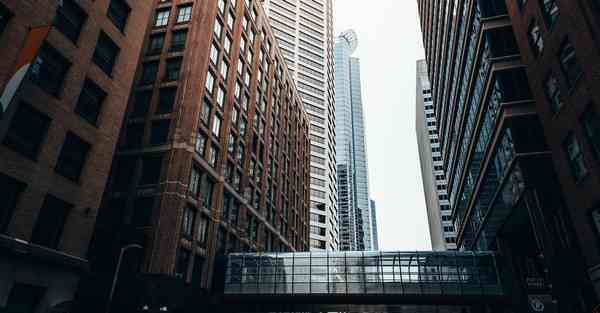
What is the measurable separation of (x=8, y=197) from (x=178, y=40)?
26629mm

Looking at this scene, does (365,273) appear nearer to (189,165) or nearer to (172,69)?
(189,165)

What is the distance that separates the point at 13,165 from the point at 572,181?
2785 cm

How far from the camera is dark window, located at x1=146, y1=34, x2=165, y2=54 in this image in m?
39.7

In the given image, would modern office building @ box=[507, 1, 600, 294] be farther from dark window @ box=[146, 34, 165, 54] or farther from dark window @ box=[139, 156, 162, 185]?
dark window @ box=[146, 34, 165, 54]

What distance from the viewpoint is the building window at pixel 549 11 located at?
887 inches

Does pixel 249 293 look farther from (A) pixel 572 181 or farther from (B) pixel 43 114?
(A) pixel 572 181

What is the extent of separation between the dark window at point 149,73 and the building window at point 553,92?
32708mm

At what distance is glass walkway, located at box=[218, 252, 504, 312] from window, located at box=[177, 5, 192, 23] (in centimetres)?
2436

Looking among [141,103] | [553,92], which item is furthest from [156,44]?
[553,92]

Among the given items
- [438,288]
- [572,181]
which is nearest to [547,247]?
[572,181]

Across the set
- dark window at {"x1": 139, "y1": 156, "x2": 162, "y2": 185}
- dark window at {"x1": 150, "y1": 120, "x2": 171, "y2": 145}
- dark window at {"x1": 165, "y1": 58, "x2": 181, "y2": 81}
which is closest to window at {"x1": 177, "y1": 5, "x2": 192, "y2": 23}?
dark window at {"x1": 165, "y1": 58, "x2": 181, "y2": 81}

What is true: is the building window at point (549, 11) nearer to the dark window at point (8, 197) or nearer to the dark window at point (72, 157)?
the dark window at point (72, 157)

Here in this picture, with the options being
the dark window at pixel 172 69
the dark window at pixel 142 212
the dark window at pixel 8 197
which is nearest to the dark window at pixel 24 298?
the dark window at pixel 8 197

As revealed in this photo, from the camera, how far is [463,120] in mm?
43438
